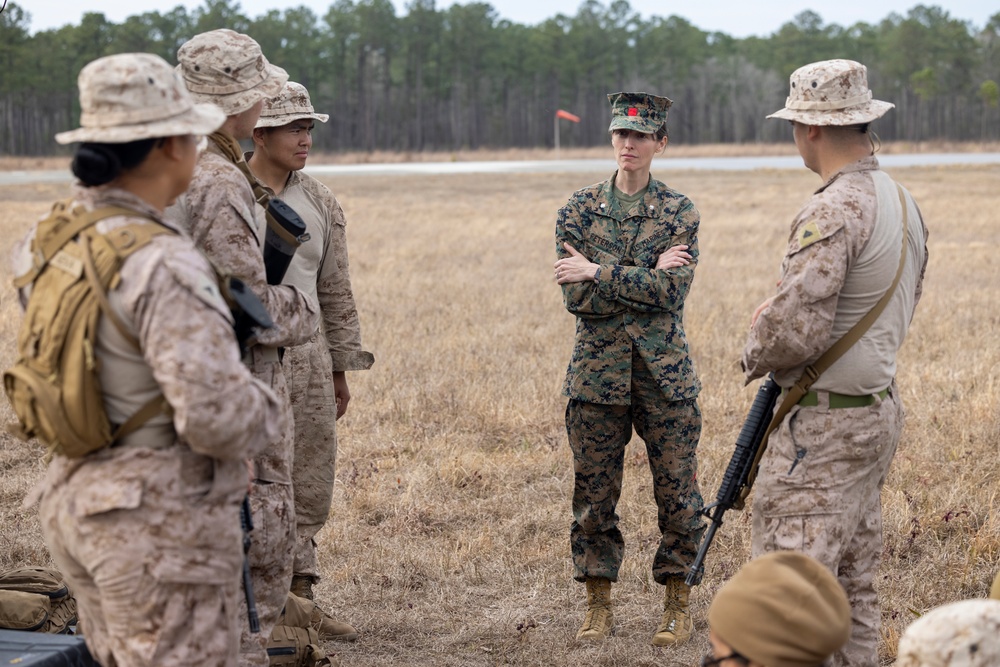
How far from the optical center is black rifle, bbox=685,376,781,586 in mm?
3838

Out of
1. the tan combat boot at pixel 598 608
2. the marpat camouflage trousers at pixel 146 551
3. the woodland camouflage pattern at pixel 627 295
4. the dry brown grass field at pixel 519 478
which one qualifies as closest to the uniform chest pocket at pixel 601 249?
the woodland camouflage pattern at pixel 627 295

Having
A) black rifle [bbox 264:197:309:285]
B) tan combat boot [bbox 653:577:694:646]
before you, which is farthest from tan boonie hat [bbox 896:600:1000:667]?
tan combat boot [bbox 653:577:694:646]

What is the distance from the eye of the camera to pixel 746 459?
12.8ft

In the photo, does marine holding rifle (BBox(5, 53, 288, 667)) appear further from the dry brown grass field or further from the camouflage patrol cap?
the camouflage patrol cap

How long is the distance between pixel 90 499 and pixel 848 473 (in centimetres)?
236

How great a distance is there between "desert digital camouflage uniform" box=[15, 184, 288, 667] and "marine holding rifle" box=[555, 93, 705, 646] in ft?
6.97

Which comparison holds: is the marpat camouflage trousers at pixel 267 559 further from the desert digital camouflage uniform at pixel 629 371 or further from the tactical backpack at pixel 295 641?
the desert digital camouflage uniform at pixel 629 371

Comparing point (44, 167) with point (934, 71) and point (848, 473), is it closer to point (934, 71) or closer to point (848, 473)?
point (848, 473)

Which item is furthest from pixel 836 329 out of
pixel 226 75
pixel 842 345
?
pixel 226 75

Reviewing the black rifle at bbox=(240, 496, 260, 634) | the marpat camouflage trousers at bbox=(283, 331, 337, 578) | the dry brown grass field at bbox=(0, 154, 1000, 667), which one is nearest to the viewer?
the black rifle at bbox=(240, 496, 260, 634)

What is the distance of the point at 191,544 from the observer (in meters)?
2.65

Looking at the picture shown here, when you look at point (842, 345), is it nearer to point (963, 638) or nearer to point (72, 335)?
point (963, 638)

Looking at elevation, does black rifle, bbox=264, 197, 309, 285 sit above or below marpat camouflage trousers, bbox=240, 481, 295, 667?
above

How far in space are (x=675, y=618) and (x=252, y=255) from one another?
2.52 meters
